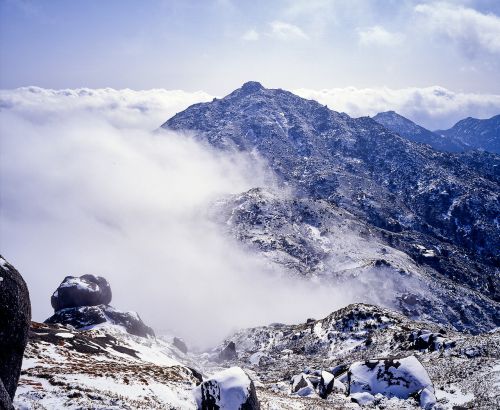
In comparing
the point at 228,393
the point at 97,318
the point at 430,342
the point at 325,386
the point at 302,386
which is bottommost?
the point at 97,318

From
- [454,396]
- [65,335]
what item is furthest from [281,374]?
[454,396]

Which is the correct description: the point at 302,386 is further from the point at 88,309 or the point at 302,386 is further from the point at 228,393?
the point at 88,309

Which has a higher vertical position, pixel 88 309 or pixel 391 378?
pixel 391 378

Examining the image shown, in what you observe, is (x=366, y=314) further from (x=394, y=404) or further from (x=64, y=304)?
(x=64, y=304)

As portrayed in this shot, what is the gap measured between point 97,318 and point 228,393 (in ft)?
265

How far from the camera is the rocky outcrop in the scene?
98.0 metres

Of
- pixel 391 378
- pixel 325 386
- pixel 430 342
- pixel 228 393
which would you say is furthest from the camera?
pixel 430 342

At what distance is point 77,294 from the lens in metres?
108

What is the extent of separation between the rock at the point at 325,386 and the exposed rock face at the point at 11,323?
3898 cm

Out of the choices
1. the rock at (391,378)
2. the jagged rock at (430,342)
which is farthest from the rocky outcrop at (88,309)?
the jagged rock at (430,342)

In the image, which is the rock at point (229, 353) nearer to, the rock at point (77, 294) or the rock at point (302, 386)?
the rock at point (77, 294)

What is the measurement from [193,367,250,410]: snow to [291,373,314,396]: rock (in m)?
25.8

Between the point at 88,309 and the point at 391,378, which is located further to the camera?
the point at 88,309

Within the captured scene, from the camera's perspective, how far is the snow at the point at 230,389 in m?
29.0
